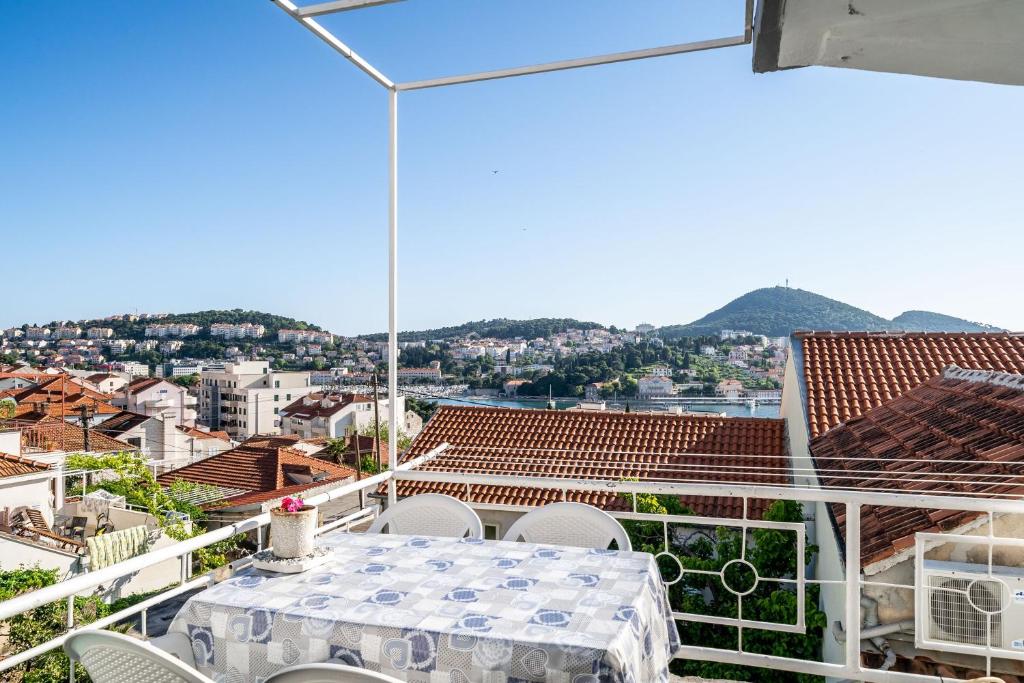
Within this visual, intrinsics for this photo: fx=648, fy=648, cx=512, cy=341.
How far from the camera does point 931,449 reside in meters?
4.33

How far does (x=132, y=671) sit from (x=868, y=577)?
124 inches

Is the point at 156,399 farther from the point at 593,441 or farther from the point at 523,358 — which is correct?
the point at 593,441

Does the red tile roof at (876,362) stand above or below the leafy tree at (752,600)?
above

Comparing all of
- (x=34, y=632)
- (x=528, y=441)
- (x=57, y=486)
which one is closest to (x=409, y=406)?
(x=57, y=486)

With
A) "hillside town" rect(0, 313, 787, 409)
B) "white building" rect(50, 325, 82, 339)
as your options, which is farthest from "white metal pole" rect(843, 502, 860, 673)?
"white building" rect(50, 325, 82, 339)

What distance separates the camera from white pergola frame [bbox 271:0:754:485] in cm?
201

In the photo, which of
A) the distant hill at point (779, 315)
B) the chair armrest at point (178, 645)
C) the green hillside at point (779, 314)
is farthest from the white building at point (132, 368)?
the chair armrest at point (178, 645)

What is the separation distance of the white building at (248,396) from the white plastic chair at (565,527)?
128ft

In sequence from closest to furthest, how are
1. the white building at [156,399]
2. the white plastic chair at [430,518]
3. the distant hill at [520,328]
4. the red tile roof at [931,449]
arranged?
the white plastic chair at [430,518] < the red tile roof at [931,449] < the distant hill at [520,328] < the white building at [156,399]

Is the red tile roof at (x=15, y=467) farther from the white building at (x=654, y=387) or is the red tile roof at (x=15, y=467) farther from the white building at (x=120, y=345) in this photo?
the white building at (x=120, y=345)

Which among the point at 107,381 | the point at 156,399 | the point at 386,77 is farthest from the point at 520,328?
the point at 107,381

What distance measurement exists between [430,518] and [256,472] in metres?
18.2

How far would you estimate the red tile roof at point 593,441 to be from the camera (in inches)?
328

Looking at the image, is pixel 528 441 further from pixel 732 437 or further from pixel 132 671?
pixel 132 671
